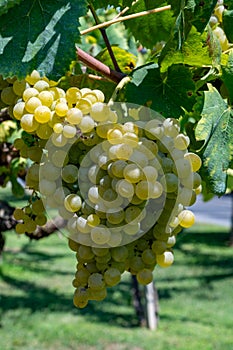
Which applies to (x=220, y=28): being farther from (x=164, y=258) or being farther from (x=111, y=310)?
(x=111, y=310)

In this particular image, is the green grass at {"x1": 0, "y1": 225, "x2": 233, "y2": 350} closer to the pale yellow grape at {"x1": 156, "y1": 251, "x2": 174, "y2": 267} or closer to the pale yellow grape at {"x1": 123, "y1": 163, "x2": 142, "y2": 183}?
the pale yellow grape at {"x1": 156, "y1": 251, "x2": 174, "y2": 267}

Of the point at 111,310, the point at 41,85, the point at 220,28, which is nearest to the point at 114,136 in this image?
the point at 41,85

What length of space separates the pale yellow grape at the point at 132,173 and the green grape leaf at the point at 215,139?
0.17 meters

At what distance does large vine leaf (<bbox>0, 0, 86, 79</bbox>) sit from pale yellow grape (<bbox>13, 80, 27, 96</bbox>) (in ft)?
0.17

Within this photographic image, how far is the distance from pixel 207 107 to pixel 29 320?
482 centimetres

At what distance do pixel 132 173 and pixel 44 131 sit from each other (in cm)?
15

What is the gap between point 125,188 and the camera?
0.68m

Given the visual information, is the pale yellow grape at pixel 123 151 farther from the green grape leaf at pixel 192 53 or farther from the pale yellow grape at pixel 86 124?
the green grape leaf at pixel 192 53

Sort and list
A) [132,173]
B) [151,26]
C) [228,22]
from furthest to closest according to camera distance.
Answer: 1. [151,26]
2. [228,22]
3. [132,173]

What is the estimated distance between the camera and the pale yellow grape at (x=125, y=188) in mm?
675

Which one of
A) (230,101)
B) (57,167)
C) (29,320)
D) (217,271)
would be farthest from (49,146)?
(217,271)

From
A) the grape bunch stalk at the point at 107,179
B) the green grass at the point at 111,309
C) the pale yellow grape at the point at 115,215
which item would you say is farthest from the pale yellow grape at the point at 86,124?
the green grass at the point at 111,309

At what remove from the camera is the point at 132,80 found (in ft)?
2.77

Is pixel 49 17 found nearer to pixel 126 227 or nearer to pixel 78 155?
pixel 78 155
